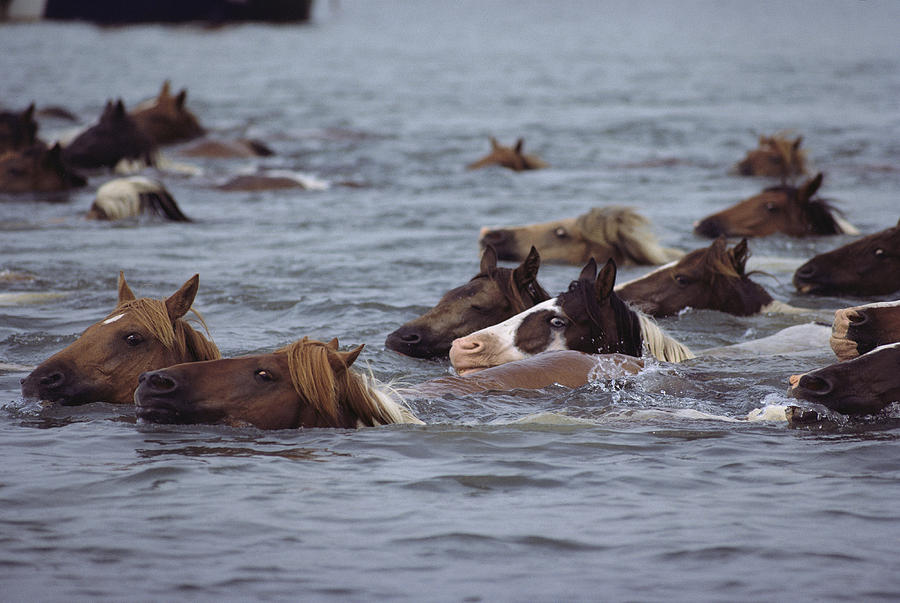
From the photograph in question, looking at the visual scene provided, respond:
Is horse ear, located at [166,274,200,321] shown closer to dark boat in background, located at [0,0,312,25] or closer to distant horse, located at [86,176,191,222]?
distant horse, located at [86,176,191,222]

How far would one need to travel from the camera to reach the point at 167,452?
5652 millimetres

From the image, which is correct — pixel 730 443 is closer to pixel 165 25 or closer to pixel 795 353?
pixel 795 353

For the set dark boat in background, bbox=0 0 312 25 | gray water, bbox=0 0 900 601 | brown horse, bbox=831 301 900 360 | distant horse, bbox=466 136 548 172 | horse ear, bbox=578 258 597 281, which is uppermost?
→ dark boat in background, bbox=0 0 312 25

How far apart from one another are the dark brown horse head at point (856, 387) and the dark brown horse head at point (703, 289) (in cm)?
346

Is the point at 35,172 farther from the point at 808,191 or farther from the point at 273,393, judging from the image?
the point at 273,393

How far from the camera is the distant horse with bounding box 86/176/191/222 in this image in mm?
14141

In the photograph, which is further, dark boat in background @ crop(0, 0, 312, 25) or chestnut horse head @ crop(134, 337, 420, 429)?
dark boat in background @ crop(0, 0, 312, 25)

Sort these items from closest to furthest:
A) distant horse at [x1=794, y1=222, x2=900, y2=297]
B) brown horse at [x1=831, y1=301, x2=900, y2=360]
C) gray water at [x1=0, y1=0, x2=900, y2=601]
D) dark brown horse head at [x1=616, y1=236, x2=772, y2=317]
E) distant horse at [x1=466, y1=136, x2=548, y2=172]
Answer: gray water at [x1=0, y1=0, x2=900, y2=601]
brown horse at [x1=831, y1=301, x2=900, y2=360]
dark brown horse head at [x1=616, y1=236, x2=772, y2=317]
distant horse at [x1=794, y1=222, x2=900, y2=297]
distant horse at [x1=466, y1=136, x2=548, y2=172]

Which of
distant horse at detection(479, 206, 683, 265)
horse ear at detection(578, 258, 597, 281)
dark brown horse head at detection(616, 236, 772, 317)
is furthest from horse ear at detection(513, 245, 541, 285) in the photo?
distant horse at detection(479, 206, 683, 265)

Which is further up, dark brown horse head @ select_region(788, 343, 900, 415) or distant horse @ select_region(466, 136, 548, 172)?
distant horse @ select_region(466, 136, 548, 172)

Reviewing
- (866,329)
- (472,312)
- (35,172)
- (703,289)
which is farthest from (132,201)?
(866,329)

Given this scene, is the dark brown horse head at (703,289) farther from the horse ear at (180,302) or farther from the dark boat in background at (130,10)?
the dark boat in background at (130,10)

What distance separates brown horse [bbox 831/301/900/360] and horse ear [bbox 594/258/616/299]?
130cm

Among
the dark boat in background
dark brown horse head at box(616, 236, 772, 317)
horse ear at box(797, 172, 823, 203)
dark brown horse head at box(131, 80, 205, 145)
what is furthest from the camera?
the dark boat in background
